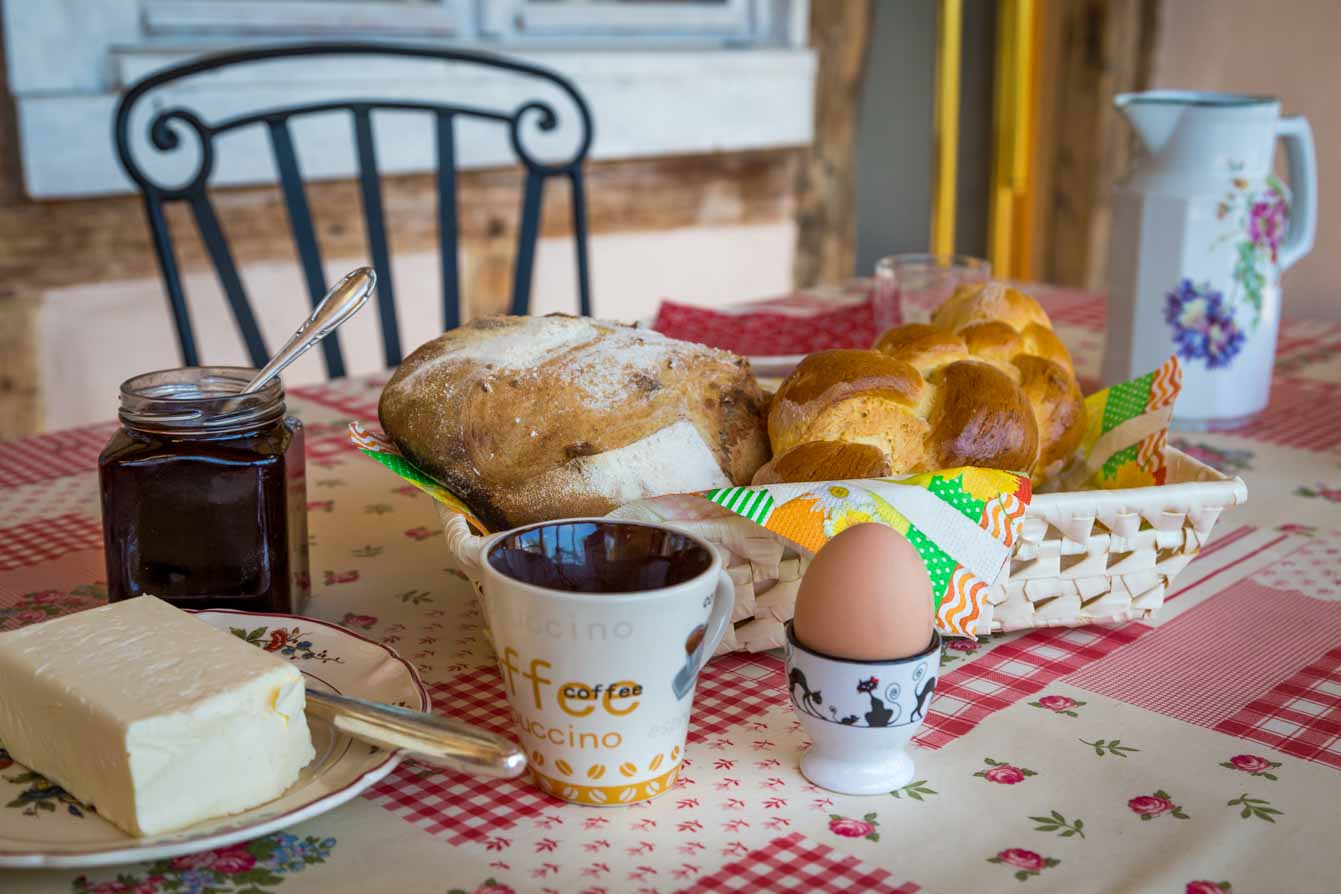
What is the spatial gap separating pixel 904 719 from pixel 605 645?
0.46ft

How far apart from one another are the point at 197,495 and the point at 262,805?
225 mm

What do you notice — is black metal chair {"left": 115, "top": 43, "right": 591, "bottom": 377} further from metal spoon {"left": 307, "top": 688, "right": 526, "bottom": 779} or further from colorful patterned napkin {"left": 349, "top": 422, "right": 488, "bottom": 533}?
metal spoon {"left": 307, "top": 688, "right": 526, "bottom": 779}

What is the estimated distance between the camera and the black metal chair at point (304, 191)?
146cm

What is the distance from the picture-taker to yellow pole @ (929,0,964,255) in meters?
3.33

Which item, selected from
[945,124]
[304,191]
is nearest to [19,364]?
[304,191]

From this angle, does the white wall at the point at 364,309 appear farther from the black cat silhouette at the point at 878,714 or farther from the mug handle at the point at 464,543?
the black cat silhouette at the point at 878,714

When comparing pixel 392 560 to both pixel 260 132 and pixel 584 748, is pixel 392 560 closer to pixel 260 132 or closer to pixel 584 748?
pixel 584 748

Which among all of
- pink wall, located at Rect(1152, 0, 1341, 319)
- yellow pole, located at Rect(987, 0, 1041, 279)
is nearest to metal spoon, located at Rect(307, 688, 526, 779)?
pink wall, located at Rect(1152, 0, 1341, 319)

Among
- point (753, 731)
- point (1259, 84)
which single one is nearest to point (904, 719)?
point (753, 731)

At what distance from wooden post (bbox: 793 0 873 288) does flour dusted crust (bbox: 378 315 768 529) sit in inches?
93.4

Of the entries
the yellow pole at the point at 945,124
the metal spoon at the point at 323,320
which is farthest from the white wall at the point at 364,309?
the metal spoon at the point at 323,320

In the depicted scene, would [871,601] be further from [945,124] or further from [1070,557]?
[945,124]

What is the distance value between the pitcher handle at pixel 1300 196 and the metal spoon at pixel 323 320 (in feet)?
2.84

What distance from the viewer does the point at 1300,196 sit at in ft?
4.04
